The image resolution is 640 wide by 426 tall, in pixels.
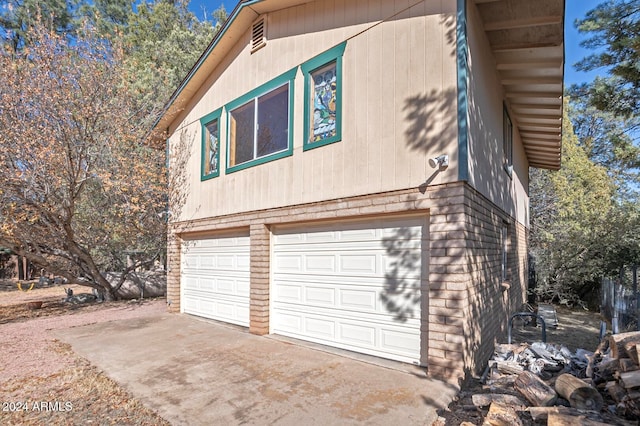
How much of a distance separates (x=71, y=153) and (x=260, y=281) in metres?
6.50

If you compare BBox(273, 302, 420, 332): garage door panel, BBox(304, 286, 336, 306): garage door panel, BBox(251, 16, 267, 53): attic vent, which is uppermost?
BBox(251, 16, 267, 53): attic vent

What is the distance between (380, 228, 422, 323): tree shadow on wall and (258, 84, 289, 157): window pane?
2.93 m

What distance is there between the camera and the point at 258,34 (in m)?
7.58

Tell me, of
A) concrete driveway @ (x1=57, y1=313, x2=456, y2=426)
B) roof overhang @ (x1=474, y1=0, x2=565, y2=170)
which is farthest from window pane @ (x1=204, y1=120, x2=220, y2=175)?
roof overhang @ (x1=474, y1=0, x2=565, y2=170)

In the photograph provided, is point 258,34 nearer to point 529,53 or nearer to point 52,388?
point 529,53

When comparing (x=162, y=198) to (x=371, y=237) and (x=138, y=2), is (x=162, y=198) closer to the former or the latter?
(x=371, y=237)

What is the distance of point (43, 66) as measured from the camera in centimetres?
889

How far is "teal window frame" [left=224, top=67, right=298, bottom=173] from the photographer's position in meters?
6.68

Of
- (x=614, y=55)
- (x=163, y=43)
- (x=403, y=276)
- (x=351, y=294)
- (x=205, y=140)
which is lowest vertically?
(x=351, y=294)

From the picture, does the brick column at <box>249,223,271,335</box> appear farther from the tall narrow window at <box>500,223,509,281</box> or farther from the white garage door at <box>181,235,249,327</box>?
the tall narrow window at <box>500,223,509,281</box>

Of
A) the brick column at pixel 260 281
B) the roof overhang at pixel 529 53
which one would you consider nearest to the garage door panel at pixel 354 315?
the brick column at pixel 260 281

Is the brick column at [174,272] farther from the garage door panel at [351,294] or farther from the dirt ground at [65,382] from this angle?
the garage door panel at [351,294]

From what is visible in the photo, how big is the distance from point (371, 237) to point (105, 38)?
10596mm

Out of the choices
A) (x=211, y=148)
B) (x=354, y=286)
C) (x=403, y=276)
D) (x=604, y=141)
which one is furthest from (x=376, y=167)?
(x=604, y=141)
